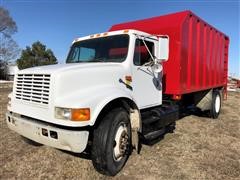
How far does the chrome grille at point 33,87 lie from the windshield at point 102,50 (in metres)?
1.38

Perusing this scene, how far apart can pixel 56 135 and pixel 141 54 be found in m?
2.46

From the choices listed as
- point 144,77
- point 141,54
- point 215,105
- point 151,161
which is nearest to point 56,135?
point 151,161

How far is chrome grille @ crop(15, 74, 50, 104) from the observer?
12.5 feet

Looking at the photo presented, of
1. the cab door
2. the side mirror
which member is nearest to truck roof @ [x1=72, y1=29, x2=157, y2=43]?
the cab door

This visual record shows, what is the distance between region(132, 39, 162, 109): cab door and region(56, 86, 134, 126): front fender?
3.12 feet

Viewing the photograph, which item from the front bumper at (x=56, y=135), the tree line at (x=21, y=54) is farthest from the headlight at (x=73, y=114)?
the tree line at (x=21, y=54)

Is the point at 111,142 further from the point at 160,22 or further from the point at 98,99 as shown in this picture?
the point at 160,22

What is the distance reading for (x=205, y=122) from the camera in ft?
28.3

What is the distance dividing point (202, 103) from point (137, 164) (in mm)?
5309

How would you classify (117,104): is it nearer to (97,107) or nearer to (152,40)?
(97,107)

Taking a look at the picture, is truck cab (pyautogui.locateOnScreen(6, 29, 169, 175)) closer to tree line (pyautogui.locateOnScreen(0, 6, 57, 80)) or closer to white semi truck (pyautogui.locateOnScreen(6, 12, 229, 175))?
white semi truck (pyautogui.locateOnScreen(6, 12, 229, 175))

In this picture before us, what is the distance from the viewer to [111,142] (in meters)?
3.97

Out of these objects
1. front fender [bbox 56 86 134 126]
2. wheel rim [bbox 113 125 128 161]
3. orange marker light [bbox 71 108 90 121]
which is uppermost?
front fender [bbox 56 86 134 126]

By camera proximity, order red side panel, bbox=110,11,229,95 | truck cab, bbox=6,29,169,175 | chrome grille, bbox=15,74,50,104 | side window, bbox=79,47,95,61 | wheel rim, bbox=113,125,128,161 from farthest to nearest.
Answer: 1. red side panel, bbox=110,11,229,95
2. side window, bbox=79,47,95,61
3. wheel rim, bbox=113,125,128,161
4. chrome grille, bbox=15,74,50,104
5. truck cab, bbox=6,29,169,175
